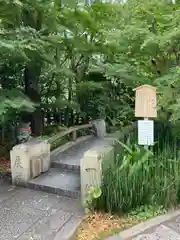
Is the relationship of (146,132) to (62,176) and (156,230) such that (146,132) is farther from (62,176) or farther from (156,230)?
(62,176)

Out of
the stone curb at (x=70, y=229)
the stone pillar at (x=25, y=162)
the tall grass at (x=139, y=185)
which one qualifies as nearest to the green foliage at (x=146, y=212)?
the tall grass at (x=139, y=185)

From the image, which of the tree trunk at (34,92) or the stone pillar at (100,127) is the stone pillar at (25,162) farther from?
the stone pillar at (100,127)

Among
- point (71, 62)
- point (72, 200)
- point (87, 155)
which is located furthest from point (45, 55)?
point (72, 200)

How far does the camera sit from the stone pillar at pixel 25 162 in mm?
4496

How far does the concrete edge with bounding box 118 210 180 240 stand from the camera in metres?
3.05

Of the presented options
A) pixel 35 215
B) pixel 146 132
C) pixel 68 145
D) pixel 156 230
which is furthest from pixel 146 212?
pixel 68 145

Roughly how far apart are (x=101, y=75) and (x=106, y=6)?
194cm

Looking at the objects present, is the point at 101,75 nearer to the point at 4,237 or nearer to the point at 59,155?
the point at 59,155

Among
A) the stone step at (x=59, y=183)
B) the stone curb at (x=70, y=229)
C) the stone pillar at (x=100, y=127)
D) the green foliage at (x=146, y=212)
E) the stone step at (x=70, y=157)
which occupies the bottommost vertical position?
the stone curb at (x=70, y=229)

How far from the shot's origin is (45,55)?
17.6 feet

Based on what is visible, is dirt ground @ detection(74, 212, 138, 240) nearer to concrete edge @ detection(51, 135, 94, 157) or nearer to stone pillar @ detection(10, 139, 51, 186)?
stone pillar @ detection(10, 139, 51, 186)

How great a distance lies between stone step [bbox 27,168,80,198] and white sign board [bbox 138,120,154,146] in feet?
4.21

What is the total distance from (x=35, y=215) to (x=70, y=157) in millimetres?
1906

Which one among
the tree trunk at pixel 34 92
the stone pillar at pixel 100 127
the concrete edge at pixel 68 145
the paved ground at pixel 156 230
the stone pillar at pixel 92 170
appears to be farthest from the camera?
the stone pillar at pixel 100 127
